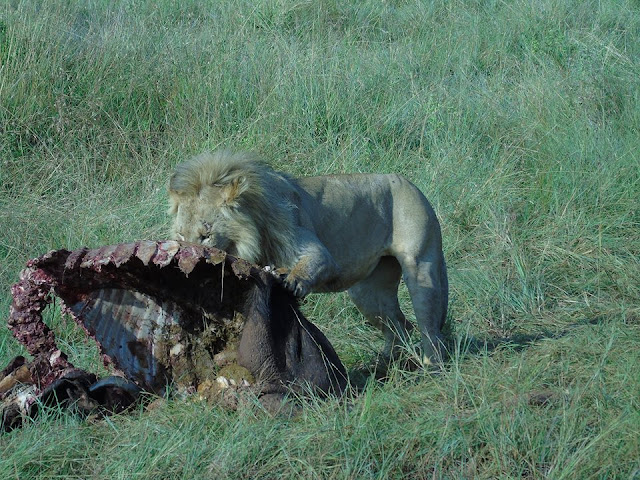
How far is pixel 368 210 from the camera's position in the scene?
534 centimetres

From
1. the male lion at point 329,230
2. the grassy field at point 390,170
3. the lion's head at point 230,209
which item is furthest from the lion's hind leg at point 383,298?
the lion's head at point 230,209

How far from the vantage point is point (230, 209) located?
454 centimetres

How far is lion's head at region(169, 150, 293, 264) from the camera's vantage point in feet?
14.9

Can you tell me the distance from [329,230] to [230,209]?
83 cm

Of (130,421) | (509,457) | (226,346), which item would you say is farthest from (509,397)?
(130,421)

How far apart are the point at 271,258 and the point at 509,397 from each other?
4.97ft

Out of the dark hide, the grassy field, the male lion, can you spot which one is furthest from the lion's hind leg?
the dark hide

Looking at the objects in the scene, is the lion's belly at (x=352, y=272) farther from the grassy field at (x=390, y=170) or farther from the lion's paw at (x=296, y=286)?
the lion's paw at (x=296, y=286)

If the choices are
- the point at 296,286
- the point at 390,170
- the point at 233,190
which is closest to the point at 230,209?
the point at 233,190

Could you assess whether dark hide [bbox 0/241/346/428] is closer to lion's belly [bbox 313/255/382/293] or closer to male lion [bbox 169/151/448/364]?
male lion [bbox 169/151/448/364]

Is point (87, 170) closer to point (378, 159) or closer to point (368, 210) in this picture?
point (378, 159)

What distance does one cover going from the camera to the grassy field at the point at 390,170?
3436mm

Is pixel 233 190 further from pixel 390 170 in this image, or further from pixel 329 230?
pixel 390 170

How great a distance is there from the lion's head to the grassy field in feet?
2.86
